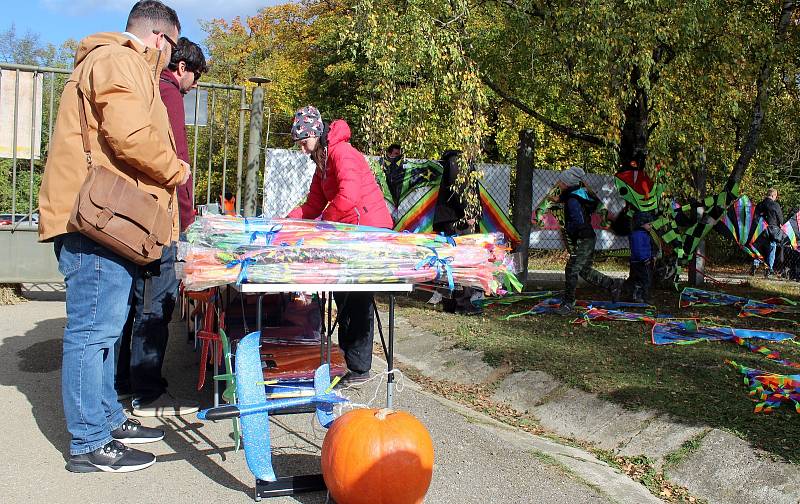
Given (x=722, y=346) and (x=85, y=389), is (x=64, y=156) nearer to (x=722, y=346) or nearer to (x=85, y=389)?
(x=85, y=389)

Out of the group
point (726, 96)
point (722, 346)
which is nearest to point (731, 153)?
point (726, 96)

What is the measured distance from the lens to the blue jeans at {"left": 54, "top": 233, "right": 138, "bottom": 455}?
3807 mm

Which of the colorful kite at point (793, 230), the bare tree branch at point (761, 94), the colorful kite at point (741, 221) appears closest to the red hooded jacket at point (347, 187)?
the bare tree branch at point (761, 94)

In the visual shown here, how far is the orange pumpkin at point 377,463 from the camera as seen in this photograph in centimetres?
335

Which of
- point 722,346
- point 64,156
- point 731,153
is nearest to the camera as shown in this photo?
point 64,156

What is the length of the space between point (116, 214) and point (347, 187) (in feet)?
5.89

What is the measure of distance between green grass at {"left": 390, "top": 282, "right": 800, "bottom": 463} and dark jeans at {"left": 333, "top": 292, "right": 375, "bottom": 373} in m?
1.57

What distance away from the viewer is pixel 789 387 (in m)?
5.16

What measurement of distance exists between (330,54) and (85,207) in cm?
2740

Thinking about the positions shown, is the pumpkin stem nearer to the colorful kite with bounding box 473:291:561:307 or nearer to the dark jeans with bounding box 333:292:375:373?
the dark jeans with bounding box 333:292:375:373

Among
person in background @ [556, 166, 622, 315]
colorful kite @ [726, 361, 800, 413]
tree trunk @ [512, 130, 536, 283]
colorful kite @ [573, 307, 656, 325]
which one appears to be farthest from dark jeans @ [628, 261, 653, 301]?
colorful kite @ [726, 361, 800, 413]

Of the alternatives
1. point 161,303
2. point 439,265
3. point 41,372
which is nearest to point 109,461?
point 161,303

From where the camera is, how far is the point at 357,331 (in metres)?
5.54

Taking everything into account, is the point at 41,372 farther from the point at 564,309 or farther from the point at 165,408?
the point at 564,309
